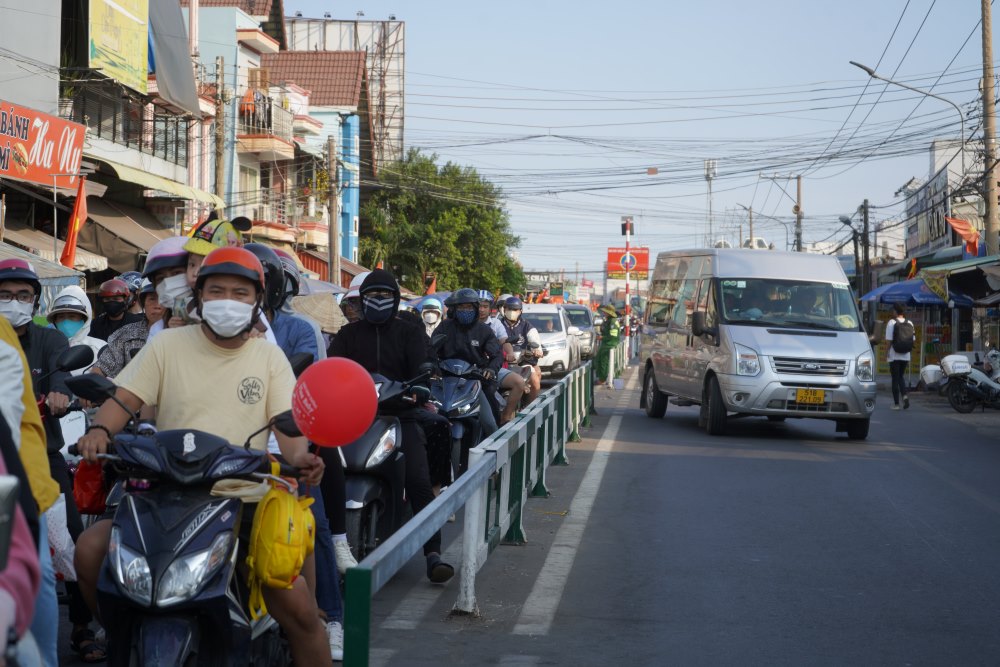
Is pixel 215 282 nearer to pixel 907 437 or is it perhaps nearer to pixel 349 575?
pixel 349 575

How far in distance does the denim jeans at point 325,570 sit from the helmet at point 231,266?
1246mm

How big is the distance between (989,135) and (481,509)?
23486 millimetres

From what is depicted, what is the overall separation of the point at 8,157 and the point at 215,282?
1689cm

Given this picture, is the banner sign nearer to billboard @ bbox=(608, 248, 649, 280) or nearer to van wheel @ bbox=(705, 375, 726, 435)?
van wheel @ bbox=(705, 375, 726, 435)

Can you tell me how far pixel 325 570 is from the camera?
5.62 meters

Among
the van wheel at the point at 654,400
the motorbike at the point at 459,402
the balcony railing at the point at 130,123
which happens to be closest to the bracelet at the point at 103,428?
the motorbike at the point at 459,402

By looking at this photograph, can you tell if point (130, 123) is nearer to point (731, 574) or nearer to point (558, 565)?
point (558, 565)

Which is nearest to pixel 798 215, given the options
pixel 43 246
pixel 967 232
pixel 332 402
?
pixel 967 232

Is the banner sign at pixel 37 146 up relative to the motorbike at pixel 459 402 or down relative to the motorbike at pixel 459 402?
up

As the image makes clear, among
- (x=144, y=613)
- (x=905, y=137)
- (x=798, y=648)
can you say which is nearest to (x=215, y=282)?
(x=144, y=613)

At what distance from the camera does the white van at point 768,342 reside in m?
16.9

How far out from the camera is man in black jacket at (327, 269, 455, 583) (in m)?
7.54

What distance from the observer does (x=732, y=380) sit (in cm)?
1691

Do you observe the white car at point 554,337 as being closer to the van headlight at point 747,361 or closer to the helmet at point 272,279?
the van headlight at point 747,361
